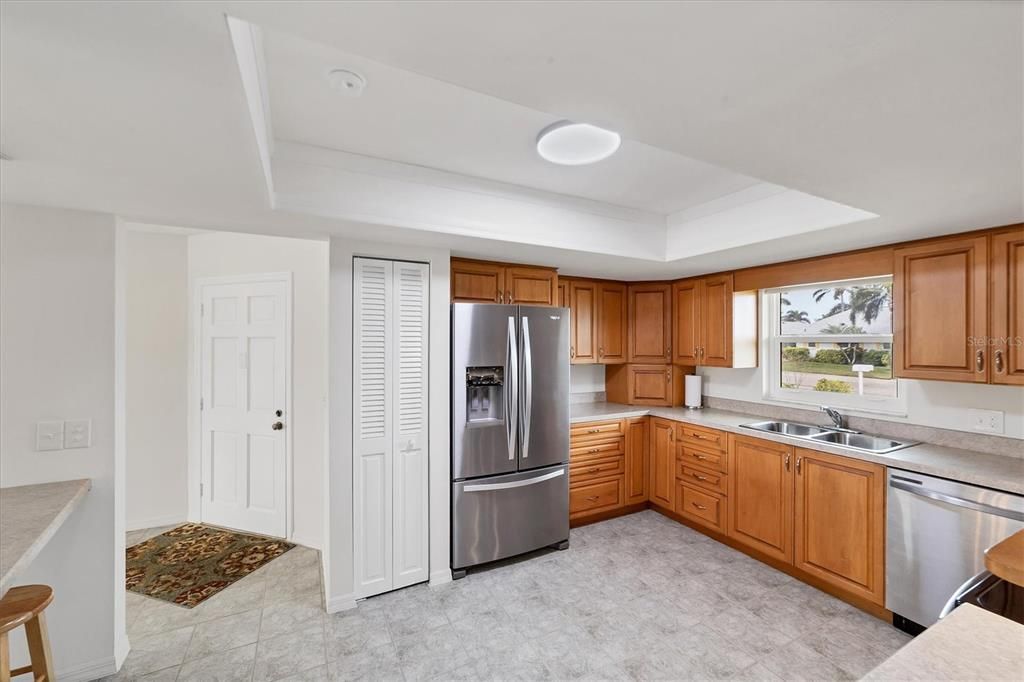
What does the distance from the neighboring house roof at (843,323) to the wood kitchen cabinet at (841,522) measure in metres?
1.11

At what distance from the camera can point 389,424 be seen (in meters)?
2.72

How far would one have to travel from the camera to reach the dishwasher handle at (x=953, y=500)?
1.95m

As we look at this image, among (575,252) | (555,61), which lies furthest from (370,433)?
(555,61)

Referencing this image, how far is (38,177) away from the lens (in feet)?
5.28

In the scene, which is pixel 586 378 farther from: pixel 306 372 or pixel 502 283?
pixel 306 372

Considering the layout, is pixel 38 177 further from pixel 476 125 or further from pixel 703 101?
pixel 703 101

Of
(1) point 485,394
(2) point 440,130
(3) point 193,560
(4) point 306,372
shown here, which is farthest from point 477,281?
(3) point 193,560

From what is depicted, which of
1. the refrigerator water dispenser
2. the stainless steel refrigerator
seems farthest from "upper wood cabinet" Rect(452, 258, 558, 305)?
the refrigerator water dispenser

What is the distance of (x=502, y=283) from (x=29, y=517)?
263 cm

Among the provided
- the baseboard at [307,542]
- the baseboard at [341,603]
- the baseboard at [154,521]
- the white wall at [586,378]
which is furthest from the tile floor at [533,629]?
the white wall at [586,378]

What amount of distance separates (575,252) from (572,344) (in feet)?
4.00

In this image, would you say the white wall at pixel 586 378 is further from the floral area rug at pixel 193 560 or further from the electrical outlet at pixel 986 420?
the floral area rug at pixel 193 560

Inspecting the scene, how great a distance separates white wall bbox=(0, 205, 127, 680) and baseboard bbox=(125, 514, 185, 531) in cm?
186

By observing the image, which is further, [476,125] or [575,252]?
[575,252]
